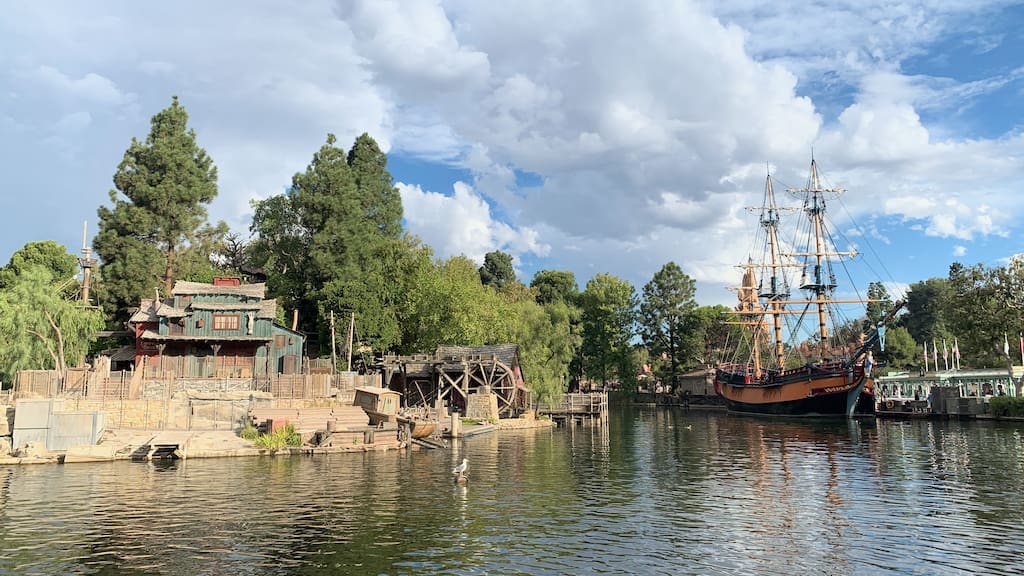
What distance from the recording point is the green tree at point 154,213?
61781 mm

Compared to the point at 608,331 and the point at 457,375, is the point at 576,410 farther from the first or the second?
the point at 608,331

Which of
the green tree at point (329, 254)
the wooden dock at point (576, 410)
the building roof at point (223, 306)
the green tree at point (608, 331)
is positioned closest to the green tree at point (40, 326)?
the building roof at point (223, 306)

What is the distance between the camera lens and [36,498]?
82.1 ft

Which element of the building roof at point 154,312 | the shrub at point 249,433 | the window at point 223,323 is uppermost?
the building roof at point 154,312

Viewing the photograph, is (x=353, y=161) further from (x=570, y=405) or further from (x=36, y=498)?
(x=36, y=498)

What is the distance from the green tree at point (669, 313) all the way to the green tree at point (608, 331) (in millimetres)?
5467

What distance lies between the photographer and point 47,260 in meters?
66.8

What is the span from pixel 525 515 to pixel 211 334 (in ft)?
131

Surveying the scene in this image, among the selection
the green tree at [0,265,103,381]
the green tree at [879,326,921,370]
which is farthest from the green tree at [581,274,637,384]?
the green tree at [0,265,103,381]

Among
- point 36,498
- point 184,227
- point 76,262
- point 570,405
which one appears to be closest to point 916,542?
point 36,498

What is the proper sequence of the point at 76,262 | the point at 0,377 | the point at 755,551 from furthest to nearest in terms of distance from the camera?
1. the point at 76,262
2. the point at 0,377
3. the point at 755,551

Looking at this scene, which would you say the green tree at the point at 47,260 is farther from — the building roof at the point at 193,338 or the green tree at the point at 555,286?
the green tree at the point at 555,286

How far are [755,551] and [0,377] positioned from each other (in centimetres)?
5381

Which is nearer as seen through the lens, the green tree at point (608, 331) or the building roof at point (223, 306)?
the building roof at point (223, 306)
